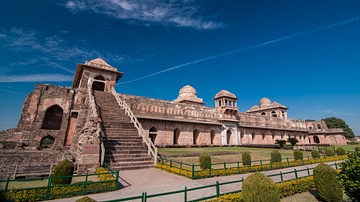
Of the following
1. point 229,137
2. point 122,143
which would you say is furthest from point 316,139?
point 122,143

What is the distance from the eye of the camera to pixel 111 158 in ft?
38.1

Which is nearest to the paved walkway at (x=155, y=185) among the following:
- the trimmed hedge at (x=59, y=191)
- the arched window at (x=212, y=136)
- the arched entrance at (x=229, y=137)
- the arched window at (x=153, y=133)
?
the trimmed hedge at (x=59, y=191)

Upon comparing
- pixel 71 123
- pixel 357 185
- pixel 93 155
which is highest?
pixel 71 123

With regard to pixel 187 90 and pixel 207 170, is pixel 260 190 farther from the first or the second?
pixel 187 90

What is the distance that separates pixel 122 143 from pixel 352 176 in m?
12.8

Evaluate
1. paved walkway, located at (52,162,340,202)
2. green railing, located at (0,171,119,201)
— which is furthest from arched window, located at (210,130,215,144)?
green railing, located at (0,171,119,201)

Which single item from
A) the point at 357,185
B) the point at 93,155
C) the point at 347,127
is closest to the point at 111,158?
the point at 93,155

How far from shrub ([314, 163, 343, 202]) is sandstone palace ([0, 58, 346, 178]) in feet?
31.3

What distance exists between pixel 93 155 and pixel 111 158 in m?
1.49

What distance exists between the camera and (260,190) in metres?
5.74

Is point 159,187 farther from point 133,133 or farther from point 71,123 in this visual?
point 71,123

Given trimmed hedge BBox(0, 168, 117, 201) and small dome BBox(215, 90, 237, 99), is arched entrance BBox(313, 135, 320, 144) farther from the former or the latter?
trimmed hedge BBox(0, 168, 117, 201)

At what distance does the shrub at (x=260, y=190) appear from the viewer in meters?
5.68

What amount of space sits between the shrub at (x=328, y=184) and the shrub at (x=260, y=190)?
3.49m
